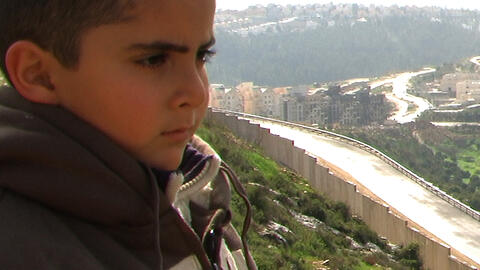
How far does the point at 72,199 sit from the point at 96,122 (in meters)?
0.09

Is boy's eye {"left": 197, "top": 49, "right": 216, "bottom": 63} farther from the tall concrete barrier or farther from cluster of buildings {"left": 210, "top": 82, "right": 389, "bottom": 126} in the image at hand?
cluster of buildings {"left": 210, "top": 82, "right": 389, "bottom": 126}

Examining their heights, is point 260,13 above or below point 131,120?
below

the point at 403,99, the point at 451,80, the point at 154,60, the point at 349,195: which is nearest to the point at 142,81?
the point at 154,60

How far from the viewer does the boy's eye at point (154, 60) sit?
0.80 meters

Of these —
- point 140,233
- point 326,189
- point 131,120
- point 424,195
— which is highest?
point 131,120

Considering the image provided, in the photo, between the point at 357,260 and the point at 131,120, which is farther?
the point at 357,260

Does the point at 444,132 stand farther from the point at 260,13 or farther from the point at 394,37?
the point at 260,13

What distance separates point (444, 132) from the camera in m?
34.6

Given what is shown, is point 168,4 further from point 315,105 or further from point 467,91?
point 467,91

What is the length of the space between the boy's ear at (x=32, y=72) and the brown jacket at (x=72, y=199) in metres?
0.01

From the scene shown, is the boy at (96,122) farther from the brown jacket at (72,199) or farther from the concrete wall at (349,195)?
the concrete wall at (349,195)

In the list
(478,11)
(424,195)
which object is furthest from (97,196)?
(478,11)

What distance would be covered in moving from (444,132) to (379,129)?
3.07m

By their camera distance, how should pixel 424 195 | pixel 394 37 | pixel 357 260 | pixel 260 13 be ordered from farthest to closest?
pixel 260 13 < pixel 394 37 < pixel 424 195 < pixel 357 260
